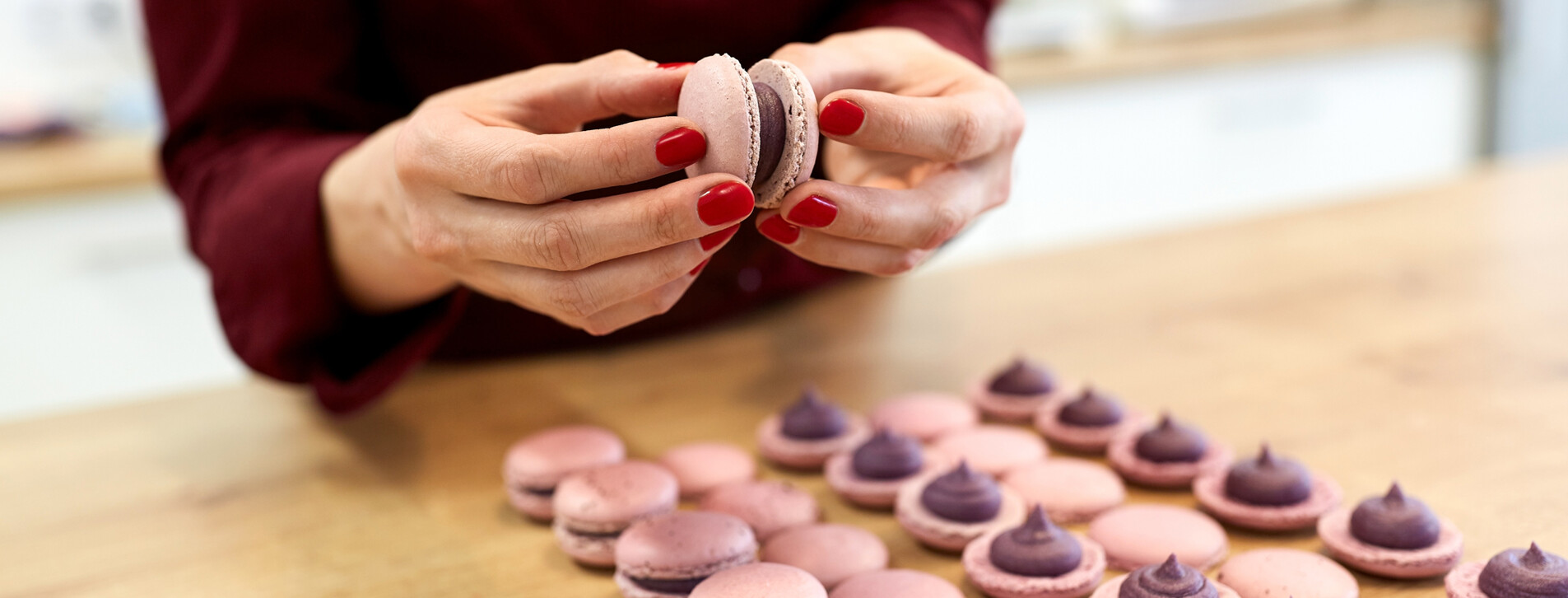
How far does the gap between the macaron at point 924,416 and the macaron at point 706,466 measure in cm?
12

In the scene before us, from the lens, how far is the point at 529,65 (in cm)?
116

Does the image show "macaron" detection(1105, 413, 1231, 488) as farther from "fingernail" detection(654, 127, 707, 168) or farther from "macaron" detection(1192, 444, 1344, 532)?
"fingernail" detection(654, 127, 707, 168)

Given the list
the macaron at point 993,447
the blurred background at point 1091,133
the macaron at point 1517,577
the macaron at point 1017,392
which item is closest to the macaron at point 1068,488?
the macaron at point 993,447

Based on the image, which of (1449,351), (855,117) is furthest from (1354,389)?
(855,117)

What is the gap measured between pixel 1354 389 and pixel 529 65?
822 mm

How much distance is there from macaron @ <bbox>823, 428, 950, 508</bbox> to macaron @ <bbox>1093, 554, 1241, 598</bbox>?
21 cm

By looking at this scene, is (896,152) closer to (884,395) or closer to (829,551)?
(829,551)

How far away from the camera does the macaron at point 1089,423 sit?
956mm

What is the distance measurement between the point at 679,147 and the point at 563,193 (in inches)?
2.9

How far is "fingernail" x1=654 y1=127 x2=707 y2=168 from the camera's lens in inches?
26.9

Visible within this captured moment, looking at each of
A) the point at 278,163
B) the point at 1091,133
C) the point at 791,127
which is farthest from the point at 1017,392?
the point at 1091,133

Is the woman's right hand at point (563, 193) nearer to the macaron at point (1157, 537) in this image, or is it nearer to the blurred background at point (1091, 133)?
the macaron at point (1157, 537)

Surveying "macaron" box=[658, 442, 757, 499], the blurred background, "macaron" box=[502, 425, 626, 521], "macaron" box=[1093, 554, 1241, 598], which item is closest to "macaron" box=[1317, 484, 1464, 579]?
"macaron" box=[1093, 554, 1241, 598]

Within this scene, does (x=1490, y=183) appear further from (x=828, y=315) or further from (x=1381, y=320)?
(x=828, y=315)
